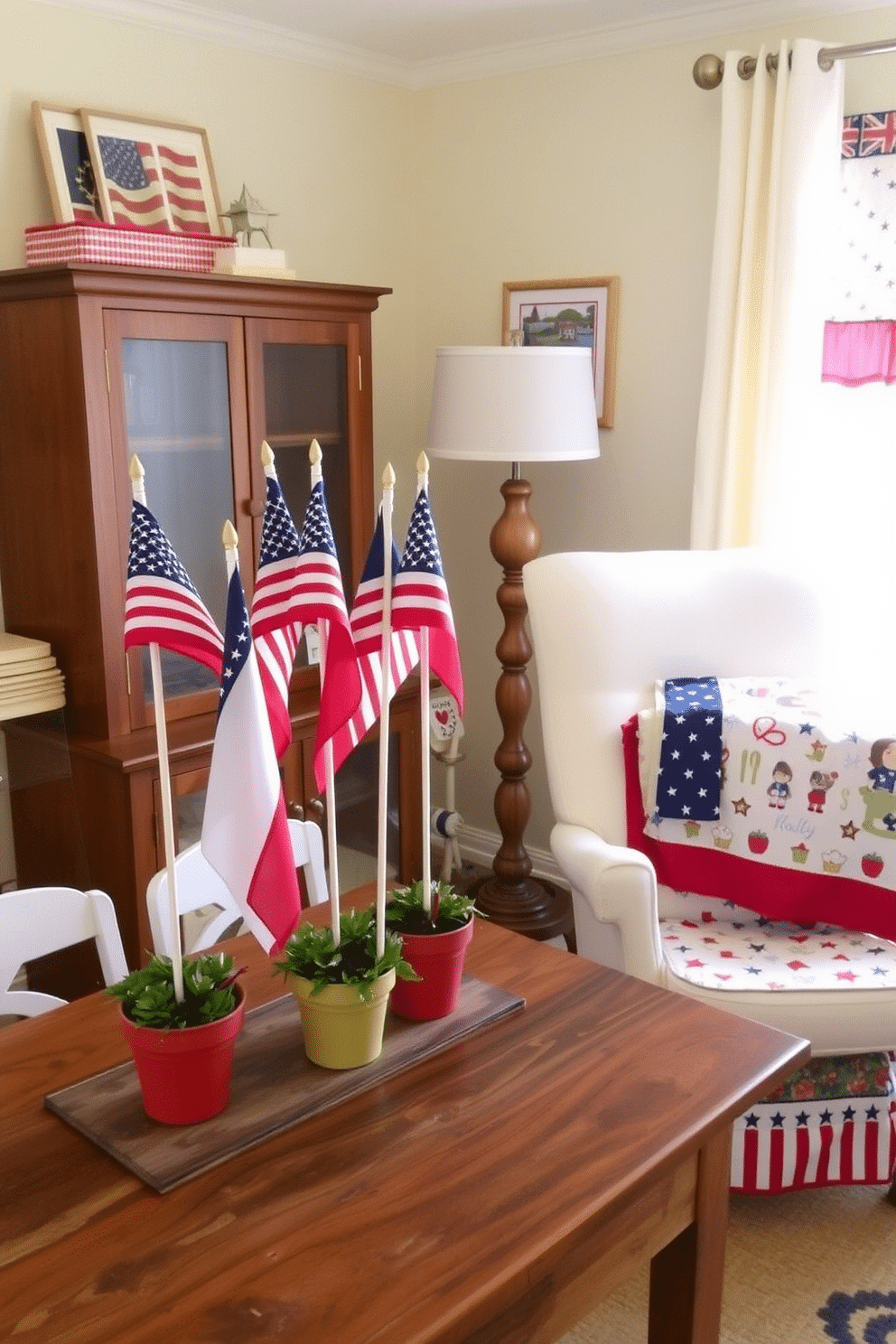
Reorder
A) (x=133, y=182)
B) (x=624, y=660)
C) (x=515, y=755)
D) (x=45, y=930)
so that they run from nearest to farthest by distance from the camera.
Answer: (x=45, y=930), (x=624, y=660), (x=133, y=182), (x=515, y=755)

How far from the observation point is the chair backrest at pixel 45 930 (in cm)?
165

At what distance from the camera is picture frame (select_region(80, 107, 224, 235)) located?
8.59 ft

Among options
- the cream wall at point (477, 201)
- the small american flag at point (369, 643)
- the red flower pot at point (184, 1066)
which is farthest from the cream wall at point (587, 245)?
the red flower pot at point (184, 1066)

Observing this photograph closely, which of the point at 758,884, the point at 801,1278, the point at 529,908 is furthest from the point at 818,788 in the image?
the point at 529,908

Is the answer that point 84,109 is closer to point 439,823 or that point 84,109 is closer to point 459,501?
point 459,501

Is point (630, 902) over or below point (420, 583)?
below

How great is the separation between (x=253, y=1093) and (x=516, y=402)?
1.79m

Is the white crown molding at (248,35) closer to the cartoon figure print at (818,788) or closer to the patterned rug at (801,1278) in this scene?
the cartoon figure print at (818,788)

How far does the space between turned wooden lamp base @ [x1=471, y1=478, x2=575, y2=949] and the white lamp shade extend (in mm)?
163

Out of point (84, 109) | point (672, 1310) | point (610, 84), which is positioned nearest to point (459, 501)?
point (610, 84)

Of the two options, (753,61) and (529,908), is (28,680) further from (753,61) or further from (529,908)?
(753,61)

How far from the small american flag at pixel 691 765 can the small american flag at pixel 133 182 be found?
61.4 inches

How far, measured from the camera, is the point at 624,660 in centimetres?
253

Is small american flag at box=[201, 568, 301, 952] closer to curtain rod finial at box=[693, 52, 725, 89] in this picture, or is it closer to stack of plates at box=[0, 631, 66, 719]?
stack of plates at box=[0, 631, 66, 719]
